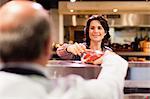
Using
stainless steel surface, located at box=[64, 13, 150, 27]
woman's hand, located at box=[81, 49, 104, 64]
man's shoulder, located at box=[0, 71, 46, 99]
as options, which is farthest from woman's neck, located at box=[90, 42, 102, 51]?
stainless steel surface, located at box=[64, 13, 150, 27]

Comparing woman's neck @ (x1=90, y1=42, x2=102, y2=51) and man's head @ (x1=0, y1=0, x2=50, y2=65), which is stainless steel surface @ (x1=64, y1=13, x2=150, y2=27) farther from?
man's head @ (x1=0, y1=0, x2=50, y2=65)

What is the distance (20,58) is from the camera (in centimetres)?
72

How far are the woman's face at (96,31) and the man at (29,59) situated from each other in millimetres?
2108

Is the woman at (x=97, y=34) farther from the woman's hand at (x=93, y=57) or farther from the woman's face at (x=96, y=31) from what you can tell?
the woman's hand at (x=93, y=57)

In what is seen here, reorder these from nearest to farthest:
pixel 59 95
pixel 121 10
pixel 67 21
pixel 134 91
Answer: pixel 59 95 < pixel 134 91 < pixel 121 10 < pixel 67 21

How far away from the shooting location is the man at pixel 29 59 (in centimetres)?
69

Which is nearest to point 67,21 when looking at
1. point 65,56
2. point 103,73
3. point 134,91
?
point 65,56

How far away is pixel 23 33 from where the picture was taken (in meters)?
0.71

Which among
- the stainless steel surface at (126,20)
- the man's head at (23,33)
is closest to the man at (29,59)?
the man's head at (23,33)

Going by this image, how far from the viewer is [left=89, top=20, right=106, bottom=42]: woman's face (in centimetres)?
286

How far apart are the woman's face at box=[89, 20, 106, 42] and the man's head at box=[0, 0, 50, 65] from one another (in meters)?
2.12

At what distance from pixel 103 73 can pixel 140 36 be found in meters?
4.79

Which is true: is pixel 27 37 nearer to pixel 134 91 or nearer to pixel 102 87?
pixel 102 87

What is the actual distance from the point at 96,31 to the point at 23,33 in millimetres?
2200
